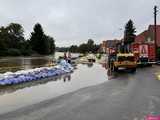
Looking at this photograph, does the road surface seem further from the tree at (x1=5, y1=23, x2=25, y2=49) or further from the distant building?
the tree at (x1=5, y1=23, x2=25, y2=49)

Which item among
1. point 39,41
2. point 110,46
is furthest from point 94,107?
point 39,41

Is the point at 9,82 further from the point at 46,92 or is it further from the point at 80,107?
the point at 80,107

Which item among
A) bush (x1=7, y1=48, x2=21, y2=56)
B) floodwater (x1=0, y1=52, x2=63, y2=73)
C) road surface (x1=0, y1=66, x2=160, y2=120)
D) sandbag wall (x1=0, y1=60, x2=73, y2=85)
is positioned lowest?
road surface (x1=0, y1=66, x2=160, y2=120)

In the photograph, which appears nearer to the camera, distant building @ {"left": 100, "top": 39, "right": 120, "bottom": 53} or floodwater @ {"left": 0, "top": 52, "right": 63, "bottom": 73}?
floodwater @ {"left": 0, "top": 52, "right": 63, "bottom": 73}

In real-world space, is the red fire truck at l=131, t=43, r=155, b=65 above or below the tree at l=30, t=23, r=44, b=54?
below

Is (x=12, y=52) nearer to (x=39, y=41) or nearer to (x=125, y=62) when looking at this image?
(x=39, y=41)

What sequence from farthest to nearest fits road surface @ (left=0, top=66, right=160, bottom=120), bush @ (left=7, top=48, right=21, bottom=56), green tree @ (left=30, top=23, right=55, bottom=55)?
1. green tree @ (left=30, top=23, right=55, bottom=55)
2. bush @ (left=7, top=48, right=21, bottom=56)
3. road surface @ (left=0, top=66, right=160, bottom=120)

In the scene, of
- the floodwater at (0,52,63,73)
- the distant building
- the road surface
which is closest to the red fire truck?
the distant building

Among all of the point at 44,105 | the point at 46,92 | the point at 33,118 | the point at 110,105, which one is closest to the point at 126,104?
the point at 110,105

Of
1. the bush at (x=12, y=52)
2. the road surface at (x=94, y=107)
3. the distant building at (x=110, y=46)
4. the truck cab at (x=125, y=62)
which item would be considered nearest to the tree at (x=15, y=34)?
the bush at (x=12, y=52)

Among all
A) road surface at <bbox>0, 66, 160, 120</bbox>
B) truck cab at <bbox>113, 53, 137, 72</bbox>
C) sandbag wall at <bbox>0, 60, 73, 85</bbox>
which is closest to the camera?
road surface at <bbox>0, 66, 160, 120</bbox>

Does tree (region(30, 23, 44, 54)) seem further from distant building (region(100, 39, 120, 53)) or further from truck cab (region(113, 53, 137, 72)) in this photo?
truck cab (region(113, 53, 137, 72))

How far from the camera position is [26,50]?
14038 centimetres

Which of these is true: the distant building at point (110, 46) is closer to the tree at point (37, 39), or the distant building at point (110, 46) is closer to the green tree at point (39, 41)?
the green tree at point (39, 41)
